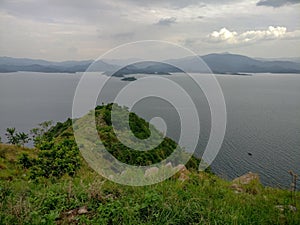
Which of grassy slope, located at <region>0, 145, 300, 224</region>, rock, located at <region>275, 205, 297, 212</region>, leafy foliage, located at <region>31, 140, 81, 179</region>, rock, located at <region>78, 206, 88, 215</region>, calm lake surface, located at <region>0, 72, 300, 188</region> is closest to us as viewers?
grassy slope, located at <region>0, 145, 300, 224</region>

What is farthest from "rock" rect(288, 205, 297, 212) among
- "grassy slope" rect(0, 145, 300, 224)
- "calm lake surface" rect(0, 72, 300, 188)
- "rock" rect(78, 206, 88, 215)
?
"calm lake surface" rect(0, 72, 300, 188)

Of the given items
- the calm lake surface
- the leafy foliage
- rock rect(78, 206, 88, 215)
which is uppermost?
rock rect(78, 206, 88, 215)

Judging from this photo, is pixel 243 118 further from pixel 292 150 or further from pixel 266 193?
pixel 266 193

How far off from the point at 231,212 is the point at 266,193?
5.56 feet

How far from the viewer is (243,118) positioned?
72125 millimetres

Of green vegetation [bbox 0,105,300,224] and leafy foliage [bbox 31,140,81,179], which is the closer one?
green vegetation [bbox 0,105,300,224]

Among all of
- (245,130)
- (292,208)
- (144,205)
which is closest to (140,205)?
(144,205)

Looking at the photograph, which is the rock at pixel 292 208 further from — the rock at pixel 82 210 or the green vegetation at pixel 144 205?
the rock at pixel 82 210

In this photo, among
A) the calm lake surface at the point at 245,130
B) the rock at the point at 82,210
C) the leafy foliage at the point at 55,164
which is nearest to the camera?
the rock at the point at 82,210

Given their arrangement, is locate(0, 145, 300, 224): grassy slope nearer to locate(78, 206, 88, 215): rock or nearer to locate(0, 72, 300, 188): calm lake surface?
locate(78, 206, 88, 215): rock

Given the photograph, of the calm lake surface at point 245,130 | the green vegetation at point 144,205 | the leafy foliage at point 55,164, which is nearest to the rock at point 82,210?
the green vegetation at point 144,205

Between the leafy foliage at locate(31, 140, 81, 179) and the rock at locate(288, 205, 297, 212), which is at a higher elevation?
the rock at locate(288, 205, 297, 212)

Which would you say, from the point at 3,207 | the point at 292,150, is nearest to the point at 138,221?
the point at 3,207

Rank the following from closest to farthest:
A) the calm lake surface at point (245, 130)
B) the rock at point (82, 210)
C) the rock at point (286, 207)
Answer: the rock at point (82, 210), the rock at point (286, 207), the calm lake surface at point (245, 130)
